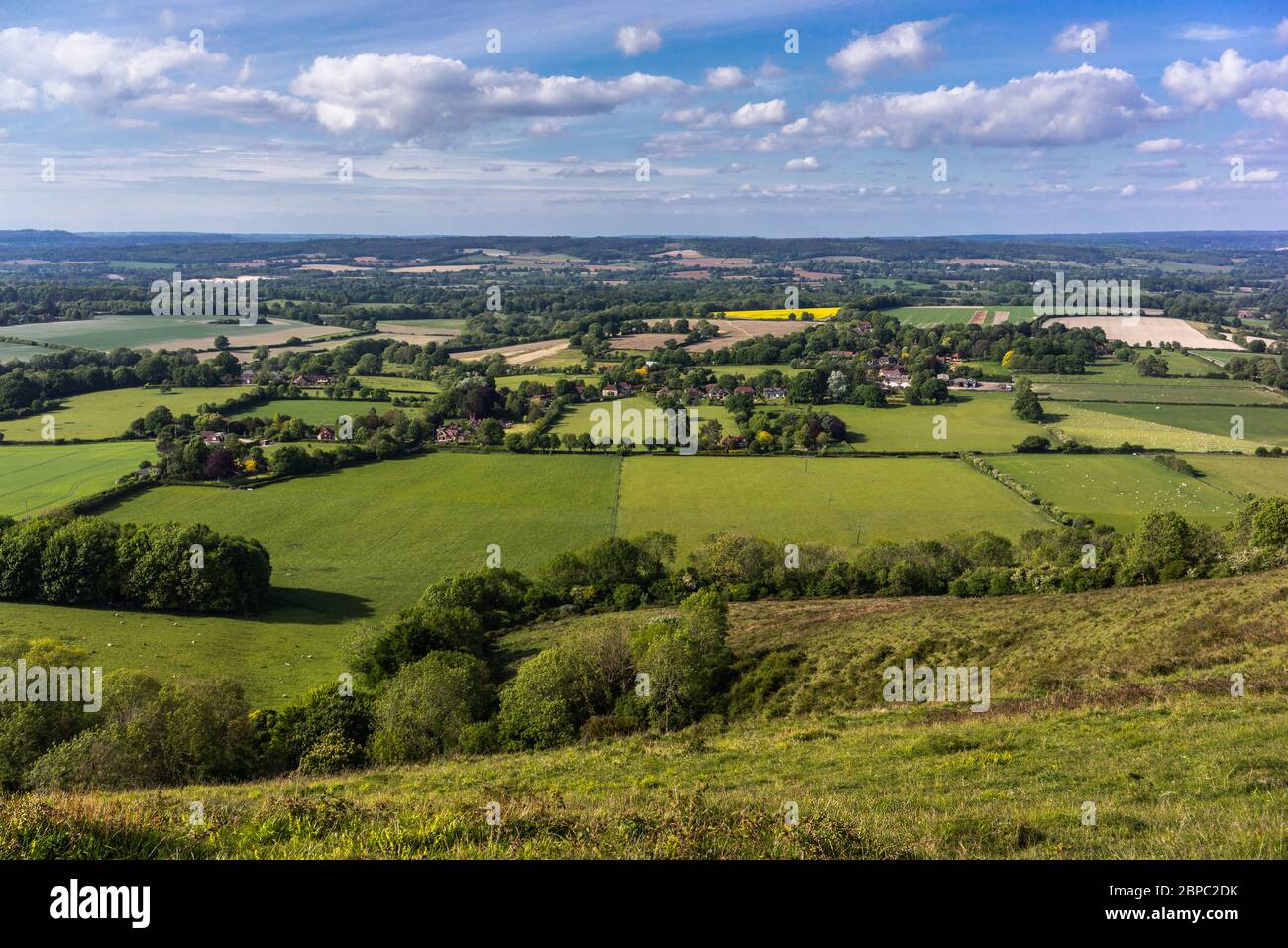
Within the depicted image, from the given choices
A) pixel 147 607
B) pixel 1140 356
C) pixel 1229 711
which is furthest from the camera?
pixel 1140 356

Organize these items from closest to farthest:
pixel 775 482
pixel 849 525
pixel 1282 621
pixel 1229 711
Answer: pixel 1229 711, pixel 1282 621, pixel 849 525, pixel 775 482

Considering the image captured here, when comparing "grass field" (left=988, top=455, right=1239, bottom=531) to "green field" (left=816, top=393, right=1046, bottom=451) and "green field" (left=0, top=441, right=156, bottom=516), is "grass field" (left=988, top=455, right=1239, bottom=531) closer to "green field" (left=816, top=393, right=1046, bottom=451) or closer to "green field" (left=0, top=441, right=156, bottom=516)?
"green field" (left=816, top=393, right=1046, bottom=451)

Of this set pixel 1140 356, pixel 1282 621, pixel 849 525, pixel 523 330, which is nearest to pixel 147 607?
pixel 849 525

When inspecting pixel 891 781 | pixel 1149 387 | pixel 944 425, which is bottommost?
pixel 891 781

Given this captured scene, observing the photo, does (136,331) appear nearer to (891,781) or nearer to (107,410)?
(107,410)

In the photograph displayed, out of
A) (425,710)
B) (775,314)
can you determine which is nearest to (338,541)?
(425,710)
